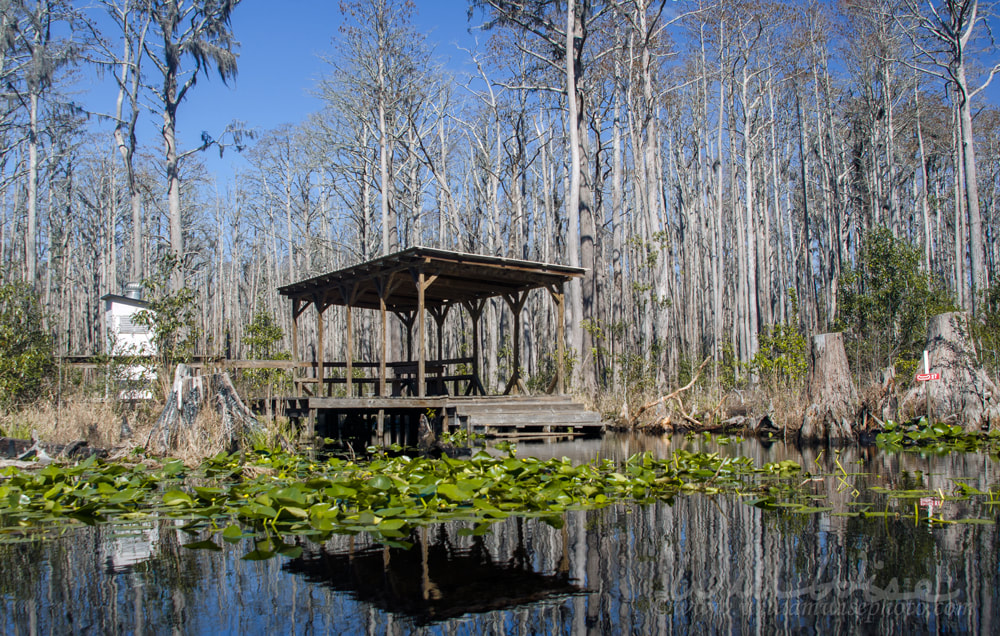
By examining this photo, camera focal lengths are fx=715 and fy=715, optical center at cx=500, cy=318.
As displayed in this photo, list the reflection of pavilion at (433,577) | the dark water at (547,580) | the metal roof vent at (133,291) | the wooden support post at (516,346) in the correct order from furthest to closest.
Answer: the metal roof vent at (133,291) → the wooden support post at (516,346) → the reflection of pavilion at (433,577) → the dark water at (547,580)

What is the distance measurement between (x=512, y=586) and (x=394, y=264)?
10012 mm

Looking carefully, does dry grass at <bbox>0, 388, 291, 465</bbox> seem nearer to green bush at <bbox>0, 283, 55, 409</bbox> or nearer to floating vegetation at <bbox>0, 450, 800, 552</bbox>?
green bush at <bbox>0, 283, 55, 409</bbox>

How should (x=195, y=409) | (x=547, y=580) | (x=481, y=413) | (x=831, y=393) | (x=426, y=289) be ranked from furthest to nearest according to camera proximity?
(x=426, y=289)
(x=481, y=413)
(x=831, y=393)
(x=195, y=409)
(x=547, y=580)

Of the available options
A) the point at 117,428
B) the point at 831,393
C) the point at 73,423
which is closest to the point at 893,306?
the point at 831,393

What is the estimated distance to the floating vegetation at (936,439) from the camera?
930 cm

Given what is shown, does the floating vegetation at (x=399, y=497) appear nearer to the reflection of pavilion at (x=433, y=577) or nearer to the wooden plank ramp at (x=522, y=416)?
the reflection of pavilion at (x=433, y=577)

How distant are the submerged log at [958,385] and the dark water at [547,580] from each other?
6.58 m

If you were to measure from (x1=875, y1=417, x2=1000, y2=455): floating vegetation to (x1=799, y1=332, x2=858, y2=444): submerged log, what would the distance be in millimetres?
704

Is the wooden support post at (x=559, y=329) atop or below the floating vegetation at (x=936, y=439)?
atop

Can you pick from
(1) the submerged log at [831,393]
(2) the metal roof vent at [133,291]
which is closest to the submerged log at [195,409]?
(1) the submerged log at [831,393]

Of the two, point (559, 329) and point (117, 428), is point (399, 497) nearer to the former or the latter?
point (117, 428)

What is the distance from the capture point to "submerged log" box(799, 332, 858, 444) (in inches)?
421

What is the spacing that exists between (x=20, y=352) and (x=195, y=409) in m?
6.00

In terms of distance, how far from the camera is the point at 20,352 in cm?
1262
